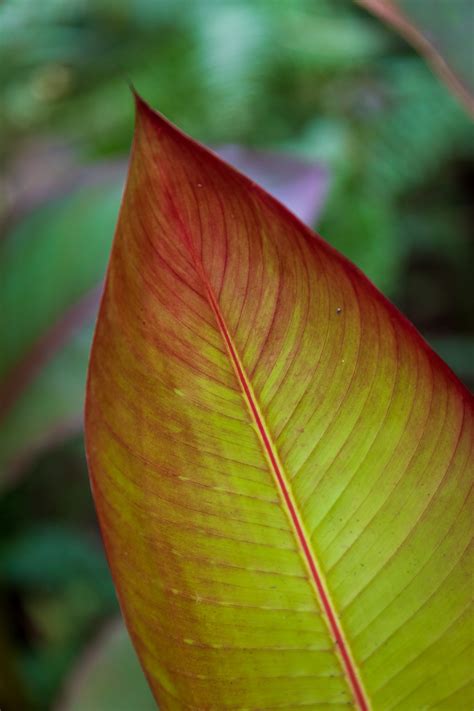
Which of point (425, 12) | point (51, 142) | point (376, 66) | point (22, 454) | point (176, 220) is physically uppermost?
point (376, 66)

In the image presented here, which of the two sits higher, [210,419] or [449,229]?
[449,229]

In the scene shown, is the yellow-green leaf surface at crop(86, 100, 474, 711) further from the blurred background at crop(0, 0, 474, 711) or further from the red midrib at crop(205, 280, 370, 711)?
the blurred background at crop(0, 0, 474, 711)

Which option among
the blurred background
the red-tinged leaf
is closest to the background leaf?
the blurred background

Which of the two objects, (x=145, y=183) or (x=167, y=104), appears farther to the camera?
(x=167, y=104)

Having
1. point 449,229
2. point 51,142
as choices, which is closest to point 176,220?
point 51,142

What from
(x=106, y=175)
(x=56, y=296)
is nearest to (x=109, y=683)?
(x=56, y=296)

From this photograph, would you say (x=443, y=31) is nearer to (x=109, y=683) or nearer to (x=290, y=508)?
(x=290, y=508)

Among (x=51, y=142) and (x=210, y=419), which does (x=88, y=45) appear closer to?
(x=51, y=142)
